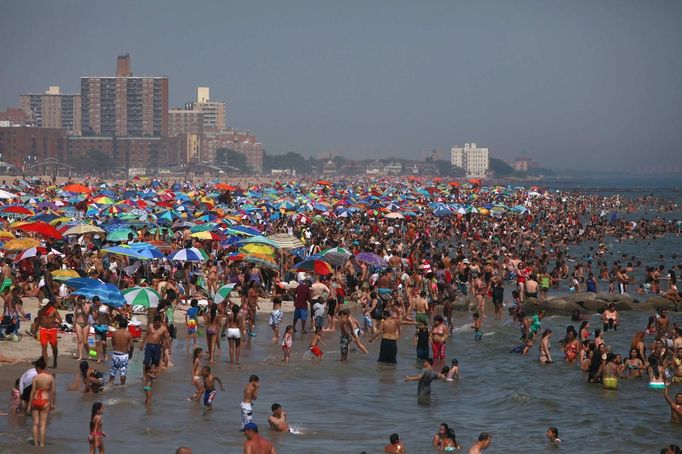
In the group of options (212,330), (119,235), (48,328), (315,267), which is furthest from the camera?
(119,235)

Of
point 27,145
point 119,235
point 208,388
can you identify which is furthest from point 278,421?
point 27,145

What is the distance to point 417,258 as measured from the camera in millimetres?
31984

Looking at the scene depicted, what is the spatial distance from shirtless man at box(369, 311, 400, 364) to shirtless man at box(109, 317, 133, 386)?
4646mm

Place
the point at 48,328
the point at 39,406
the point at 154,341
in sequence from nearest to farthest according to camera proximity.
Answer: the point at 39,406 → the point at 154,341 → the point at 48,328

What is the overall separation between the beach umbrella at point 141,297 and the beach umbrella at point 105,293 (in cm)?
29

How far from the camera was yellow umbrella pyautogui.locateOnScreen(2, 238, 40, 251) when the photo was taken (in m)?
21.7

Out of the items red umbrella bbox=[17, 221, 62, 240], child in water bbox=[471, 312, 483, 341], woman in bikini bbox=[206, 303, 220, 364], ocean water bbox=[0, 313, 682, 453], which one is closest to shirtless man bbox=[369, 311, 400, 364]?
ocean water bbox=[0, 313, 682, 453]

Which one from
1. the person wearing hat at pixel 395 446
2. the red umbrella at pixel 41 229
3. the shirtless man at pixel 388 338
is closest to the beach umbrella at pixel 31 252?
the red umbrella at pixel 41 229

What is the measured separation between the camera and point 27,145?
528 feet

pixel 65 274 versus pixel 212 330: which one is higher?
pixel 65 274

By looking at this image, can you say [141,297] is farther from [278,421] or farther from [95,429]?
[95,429]

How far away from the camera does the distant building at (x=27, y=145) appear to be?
158500 millimetres

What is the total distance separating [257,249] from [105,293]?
8.01m

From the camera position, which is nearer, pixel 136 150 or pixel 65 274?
pixel 65 274
